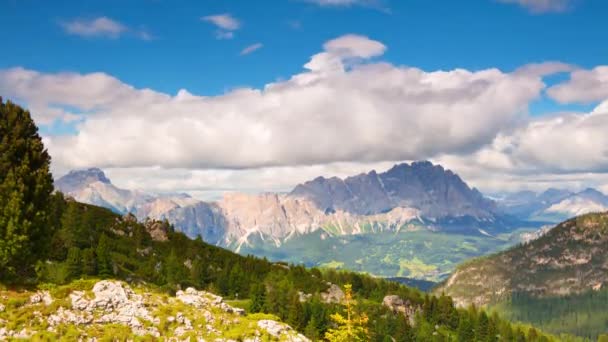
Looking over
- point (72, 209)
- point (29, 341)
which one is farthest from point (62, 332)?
point (72, 209)

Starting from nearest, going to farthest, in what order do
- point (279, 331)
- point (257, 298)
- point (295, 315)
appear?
point (279, 331), point (295, 315), point (257, 298)

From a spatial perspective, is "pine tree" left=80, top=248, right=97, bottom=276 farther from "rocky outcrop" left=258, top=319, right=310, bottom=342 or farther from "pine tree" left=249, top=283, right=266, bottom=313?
"rocky outcrop" left=258, top=319, right=310, bottom=342

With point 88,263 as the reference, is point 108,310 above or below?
above

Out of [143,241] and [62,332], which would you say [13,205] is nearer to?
[62,332]

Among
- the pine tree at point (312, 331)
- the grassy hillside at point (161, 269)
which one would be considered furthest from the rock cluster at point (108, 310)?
the pine tree at point (312, 331)

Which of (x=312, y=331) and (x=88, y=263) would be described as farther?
(x=312, y=331)

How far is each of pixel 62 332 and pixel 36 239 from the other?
39.8 feet

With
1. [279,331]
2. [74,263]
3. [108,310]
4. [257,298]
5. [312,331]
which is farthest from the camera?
[257,298]

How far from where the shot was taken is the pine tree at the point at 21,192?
4328 centimetres

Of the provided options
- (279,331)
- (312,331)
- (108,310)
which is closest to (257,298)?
(312,331)

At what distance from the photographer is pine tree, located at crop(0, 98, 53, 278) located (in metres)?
43.3

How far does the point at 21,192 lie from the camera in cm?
4316

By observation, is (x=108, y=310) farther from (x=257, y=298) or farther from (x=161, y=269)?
(x=161, y=269)

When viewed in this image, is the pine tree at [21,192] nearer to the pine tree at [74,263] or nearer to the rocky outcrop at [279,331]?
the rocky outcrop at [279,331]
